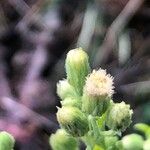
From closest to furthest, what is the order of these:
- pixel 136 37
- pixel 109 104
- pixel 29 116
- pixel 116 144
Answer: pixel 116 144 → pixel 109 104 → pixel 29 116 → pixel 136 37

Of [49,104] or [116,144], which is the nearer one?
[116,144]

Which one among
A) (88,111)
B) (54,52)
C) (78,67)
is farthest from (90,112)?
(54,52)

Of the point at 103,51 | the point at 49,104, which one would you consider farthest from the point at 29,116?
Answer: the point at 103,51

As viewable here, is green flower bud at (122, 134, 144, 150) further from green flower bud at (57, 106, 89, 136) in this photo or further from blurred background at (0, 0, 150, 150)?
blurred background at (0, 0, 150, 150)

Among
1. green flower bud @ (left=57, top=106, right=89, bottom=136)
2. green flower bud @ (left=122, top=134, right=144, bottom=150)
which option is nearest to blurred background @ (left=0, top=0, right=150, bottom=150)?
green flower bud @ (left=122, top=134, right=144, bottom=150)

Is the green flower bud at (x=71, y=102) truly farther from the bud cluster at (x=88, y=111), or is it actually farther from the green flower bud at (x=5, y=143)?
the green flower bud at (x=5, y=143)

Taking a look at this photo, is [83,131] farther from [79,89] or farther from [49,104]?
[49,104]

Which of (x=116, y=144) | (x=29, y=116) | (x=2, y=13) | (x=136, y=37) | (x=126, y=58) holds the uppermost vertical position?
(x=2, y=13)
